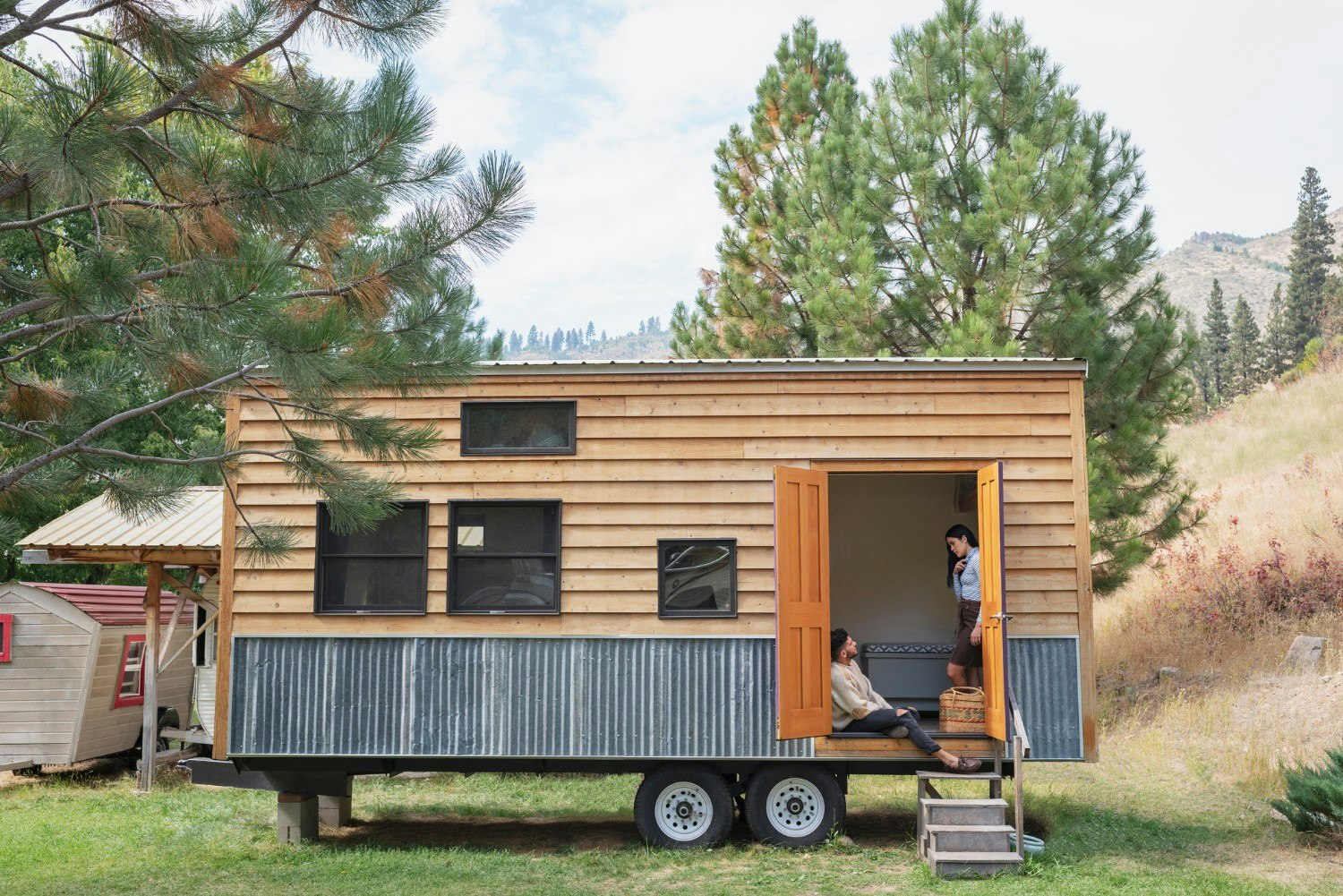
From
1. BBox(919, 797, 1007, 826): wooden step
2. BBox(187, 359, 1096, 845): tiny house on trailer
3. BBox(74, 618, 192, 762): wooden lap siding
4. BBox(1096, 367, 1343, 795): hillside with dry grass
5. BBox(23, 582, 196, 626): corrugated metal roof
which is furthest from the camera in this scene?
BBox(23, 582, 196, 626): corrugated metal roof

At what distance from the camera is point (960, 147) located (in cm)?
1384

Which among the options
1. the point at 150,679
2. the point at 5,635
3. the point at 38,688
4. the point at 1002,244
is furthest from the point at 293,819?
the point at 1002,244

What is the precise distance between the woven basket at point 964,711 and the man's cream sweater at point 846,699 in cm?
43

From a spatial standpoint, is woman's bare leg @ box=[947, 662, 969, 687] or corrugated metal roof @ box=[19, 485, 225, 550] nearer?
woman's bare leg @ box=[947, 662, 969, 687]

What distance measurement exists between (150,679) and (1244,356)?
43418mm

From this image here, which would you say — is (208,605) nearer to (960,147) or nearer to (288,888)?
(288,888)

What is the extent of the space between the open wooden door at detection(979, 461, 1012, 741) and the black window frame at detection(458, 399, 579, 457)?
2.94 meters

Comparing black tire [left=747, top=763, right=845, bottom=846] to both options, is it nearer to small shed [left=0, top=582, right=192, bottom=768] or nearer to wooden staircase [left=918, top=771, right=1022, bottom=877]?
wooden staircase [left=918, top=771, right=1022, bottom=877]

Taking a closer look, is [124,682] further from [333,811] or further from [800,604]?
[800,604]

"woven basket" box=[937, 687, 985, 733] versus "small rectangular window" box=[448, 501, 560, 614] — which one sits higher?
"small rectangular window" box=[448, 501, 560, 614]

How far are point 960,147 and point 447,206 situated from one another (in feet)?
30.8

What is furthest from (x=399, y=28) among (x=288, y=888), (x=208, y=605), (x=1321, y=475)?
(x=1321, y=475)

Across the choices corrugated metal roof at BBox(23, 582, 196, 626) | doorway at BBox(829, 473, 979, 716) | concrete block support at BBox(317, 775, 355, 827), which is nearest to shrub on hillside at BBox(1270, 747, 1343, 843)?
doorway at BBox(829, 473, 979, 716)

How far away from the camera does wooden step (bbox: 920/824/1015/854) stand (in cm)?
744
